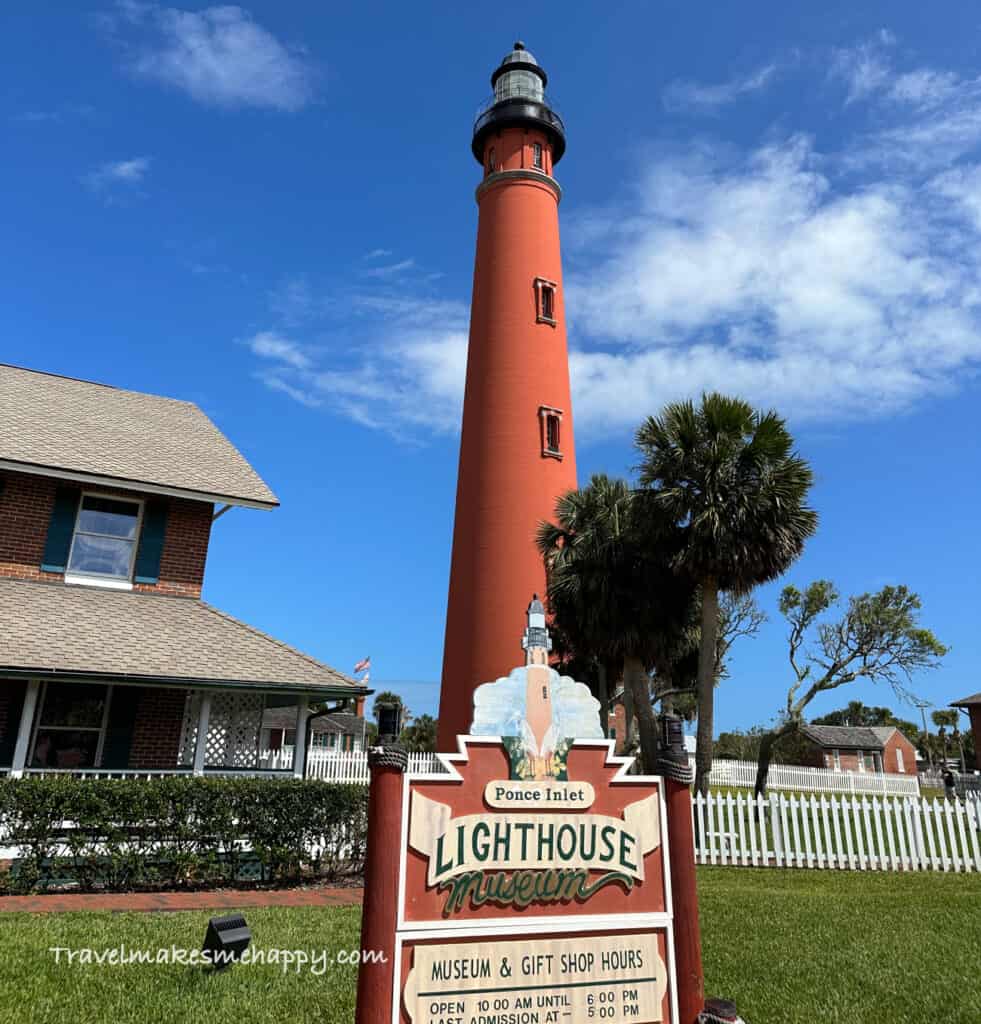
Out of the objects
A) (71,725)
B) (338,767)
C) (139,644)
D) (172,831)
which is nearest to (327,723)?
(338,767)

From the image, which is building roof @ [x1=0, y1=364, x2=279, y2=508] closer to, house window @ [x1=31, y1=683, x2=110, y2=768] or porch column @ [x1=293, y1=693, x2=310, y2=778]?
house window @ [x1=31, y1=683, x2=110, y2=768]

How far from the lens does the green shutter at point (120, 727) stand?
12.3 metres

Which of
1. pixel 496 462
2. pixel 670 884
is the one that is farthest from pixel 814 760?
pixel 670 884

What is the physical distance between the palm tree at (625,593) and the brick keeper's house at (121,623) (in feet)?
19.8

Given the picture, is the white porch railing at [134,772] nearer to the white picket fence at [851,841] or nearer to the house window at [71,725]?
the house window at [71,725]

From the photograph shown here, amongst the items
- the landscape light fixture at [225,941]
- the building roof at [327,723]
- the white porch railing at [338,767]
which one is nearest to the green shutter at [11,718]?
the landscape light fixture at [225,941]

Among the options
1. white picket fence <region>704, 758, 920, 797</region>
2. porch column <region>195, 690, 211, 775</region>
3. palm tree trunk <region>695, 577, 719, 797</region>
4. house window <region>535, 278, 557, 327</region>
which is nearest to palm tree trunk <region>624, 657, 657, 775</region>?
palm tree trunk <region>695, 577, 719, 797</region>

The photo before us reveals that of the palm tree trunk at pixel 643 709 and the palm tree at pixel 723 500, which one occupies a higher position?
the palm tree at pixel 723 500

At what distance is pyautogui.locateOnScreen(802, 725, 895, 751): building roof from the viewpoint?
165 feet

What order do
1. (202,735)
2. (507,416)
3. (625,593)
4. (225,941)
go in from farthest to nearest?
1. (507,416)
2. (625,593)
3. (202,735)
4. (225,941)

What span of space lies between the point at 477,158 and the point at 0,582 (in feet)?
61.6

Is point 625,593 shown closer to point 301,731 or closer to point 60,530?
point 301,731

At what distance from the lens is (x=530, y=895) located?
4.05 m

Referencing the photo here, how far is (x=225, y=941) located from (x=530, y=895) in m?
3.18
